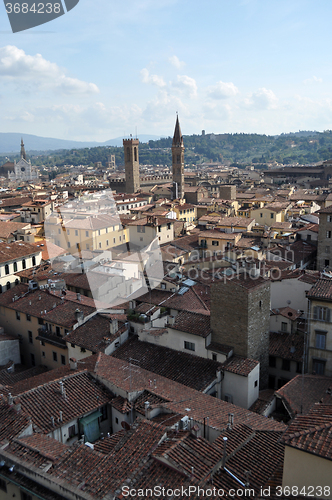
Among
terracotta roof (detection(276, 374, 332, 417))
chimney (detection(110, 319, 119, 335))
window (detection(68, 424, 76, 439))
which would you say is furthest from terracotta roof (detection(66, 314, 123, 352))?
terracotta roof (detection(276, 374, 332, 417))

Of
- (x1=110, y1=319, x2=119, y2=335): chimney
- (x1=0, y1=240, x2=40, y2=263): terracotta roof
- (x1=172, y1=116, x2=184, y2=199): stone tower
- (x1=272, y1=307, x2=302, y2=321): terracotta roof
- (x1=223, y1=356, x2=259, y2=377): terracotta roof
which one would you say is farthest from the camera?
(x1=172, y1=116, x2=184, y2=199): stone tower

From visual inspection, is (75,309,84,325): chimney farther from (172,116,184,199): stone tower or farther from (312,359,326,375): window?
(172,116,184,199): stone tower

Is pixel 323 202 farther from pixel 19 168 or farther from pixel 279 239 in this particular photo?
pixel 19 168

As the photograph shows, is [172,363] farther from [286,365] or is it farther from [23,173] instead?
[23,173]

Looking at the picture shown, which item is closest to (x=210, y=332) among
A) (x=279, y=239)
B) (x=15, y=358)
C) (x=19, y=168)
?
(x=15, y=358)

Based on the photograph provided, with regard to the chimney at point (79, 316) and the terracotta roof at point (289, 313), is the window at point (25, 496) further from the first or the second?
the terracotta roof at point (289, 313)

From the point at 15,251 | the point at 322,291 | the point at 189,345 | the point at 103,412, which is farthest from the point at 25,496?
the point at 15,251

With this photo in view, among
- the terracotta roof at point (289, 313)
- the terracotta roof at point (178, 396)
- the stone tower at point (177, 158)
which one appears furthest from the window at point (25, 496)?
the stone tower at point (177, 158)
